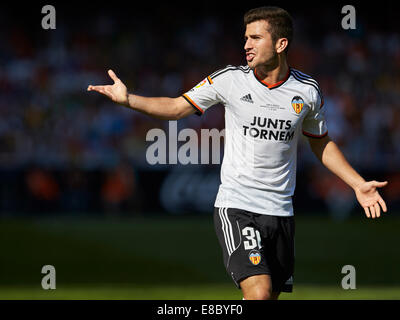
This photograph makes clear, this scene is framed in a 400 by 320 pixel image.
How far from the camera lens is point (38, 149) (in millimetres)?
18141

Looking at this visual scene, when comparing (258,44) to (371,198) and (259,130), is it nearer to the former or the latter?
(259,130)

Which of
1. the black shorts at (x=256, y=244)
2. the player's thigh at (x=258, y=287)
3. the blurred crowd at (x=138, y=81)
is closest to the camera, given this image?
the player's thigh at (x=258, y=287)

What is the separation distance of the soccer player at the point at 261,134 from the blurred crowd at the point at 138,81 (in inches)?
472

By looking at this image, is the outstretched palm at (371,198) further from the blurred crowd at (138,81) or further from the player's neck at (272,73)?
the blurred crowd at (138,81)

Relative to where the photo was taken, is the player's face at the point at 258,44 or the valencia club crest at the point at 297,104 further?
the valencia club crest at the point at 297,104

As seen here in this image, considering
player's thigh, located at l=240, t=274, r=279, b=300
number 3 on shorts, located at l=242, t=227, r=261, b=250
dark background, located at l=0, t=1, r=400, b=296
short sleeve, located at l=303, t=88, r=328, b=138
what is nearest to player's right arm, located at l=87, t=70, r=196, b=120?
short sleeve, located at l=303, t=88, r=328, b=138

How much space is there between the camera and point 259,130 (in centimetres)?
566

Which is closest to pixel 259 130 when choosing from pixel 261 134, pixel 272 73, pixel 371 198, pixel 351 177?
pixel 261 134

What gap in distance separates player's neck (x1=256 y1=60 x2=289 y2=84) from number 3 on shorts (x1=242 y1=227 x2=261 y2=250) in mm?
1178

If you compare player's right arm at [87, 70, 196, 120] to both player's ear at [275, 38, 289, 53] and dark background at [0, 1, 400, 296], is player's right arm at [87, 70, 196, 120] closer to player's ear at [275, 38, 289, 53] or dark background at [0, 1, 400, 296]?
player's ear at [275, 38, 289, 53]

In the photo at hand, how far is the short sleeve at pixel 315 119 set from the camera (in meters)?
5.86

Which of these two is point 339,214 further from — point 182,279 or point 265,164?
point 265,164

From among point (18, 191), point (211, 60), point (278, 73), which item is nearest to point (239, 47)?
point (211, 60)

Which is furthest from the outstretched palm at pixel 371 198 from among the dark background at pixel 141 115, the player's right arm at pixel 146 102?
the dark background at pixel 141 115
